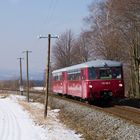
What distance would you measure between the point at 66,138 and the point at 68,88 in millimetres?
18859

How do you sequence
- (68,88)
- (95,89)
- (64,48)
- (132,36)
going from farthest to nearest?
1. (64,48)
2. (132,36)
3. (68,88)
4. (95,89)

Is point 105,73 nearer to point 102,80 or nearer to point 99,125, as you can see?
point 102,80

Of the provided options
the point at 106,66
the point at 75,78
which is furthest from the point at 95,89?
the point at 75,78

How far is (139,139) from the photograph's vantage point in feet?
52.0

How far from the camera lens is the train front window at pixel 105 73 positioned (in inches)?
1159

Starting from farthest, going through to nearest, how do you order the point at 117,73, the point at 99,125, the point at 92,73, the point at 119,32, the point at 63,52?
the point at 63,52, the point at 119,32, the point at 117,73, the point at 92,73, the point at 99,125

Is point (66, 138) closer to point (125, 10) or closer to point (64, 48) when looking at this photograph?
point (125, 10)

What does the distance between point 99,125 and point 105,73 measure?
9.06 meters

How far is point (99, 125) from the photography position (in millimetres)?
20844

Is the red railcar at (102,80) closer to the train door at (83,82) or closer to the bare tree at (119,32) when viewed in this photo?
the train door at (83,82)

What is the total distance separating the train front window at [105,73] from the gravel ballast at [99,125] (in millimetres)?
2576

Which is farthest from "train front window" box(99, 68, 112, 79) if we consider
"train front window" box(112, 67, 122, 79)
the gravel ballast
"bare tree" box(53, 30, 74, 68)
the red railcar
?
"bare tree" box(53, 30, 74, 68)

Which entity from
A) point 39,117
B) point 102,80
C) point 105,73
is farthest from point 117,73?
point 39,117

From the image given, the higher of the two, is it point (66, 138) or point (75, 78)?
point (75, 78)
